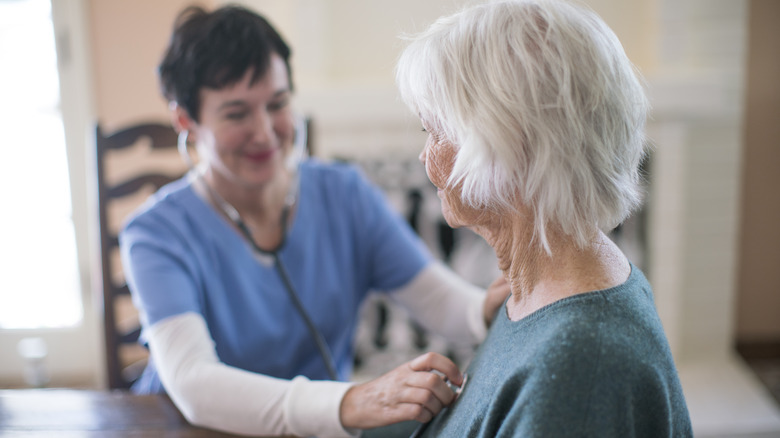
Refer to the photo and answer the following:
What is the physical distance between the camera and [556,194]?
0.59m

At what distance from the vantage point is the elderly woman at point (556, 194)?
0.54m

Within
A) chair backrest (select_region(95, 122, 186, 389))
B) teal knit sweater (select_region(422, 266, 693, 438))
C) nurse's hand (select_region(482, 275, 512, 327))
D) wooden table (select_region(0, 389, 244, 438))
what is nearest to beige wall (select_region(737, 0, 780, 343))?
nurse's hand (select_region(482, 275, 512, 327))

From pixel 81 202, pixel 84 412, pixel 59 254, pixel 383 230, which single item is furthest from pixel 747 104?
pixel 59 254

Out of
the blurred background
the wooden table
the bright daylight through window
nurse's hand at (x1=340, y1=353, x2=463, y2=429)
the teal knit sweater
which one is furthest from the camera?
the bright daylight through window

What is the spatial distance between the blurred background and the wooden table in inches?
54.0

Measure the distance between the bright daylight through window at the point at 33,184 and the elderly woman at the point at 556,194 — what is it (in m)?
2.30

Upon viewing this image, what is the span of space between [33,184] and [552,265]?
253cm

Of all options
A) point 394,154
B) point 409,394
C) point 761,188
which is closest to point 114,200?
point 409,394

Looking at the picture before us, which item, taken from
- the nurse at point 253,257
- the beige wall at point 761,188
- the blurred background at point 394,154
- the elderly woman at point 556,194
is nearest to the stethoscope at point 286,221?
the nurse at point 253,257

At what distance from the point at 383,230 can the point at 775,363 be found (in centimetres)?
207

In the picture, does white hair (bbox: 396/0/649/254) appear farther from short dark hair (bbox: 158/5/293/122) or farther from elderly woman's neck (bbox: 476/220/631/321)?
short dark hair (bbox: 158/5/293/122)

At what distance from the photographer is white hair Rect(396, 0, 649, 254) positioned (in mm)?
579

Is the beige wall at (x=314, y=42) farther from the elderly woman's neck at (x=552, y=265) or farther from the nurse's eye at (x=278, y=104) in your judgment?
the elderly woman's neck at (x=552, y=265)

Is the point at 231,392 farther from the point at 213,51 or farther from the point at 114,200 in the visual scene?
the point at 114,200
